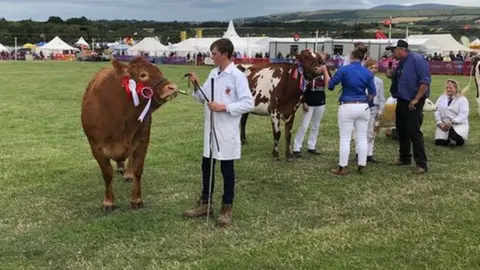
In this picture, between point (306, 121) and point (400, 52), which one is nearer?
point (400, 52)

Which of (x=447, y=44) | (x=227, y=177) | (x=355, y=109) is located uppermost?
(x=447, y=44)

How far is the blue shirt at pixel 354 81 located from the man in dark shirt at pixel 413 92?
73 centimetres

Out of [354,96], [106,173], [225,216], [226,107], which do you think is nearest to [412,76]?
[354,96]

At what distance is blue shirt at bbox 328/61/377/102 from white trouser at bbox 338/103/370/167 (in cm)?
13

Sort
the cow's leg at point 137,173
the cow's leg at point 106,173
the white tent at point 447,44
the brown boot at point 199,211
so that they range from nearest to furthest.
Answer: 1. the brown boot at point 199,211
2. the cow's leg at point 106,173
3. the cow's leg at point 137,173
4. the white tent at point 447,44

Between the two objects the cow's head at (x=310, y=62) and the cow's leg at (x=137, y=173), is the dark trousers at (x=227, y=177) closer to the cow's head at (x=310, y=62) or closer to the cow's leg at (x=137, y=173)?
the cow's leg at (x=137, y=173)

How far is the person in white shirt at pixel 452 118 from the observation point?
10.5 meters

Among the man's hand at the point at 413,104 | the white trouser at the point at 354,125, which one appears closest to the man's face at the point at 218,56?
the white trouser at the point at 354,125

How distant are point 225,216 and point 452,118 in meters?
6.60

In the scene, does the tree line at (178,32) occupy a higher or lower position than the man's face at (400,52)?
higher

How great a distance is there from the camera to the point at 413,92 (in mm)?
8266

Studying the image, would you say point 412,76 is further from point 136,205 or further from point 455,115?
point 136,205

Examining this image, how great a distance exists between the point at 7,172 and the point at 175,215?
3405 mm

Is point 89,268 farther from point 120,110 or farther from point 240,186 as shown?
point 240,186
